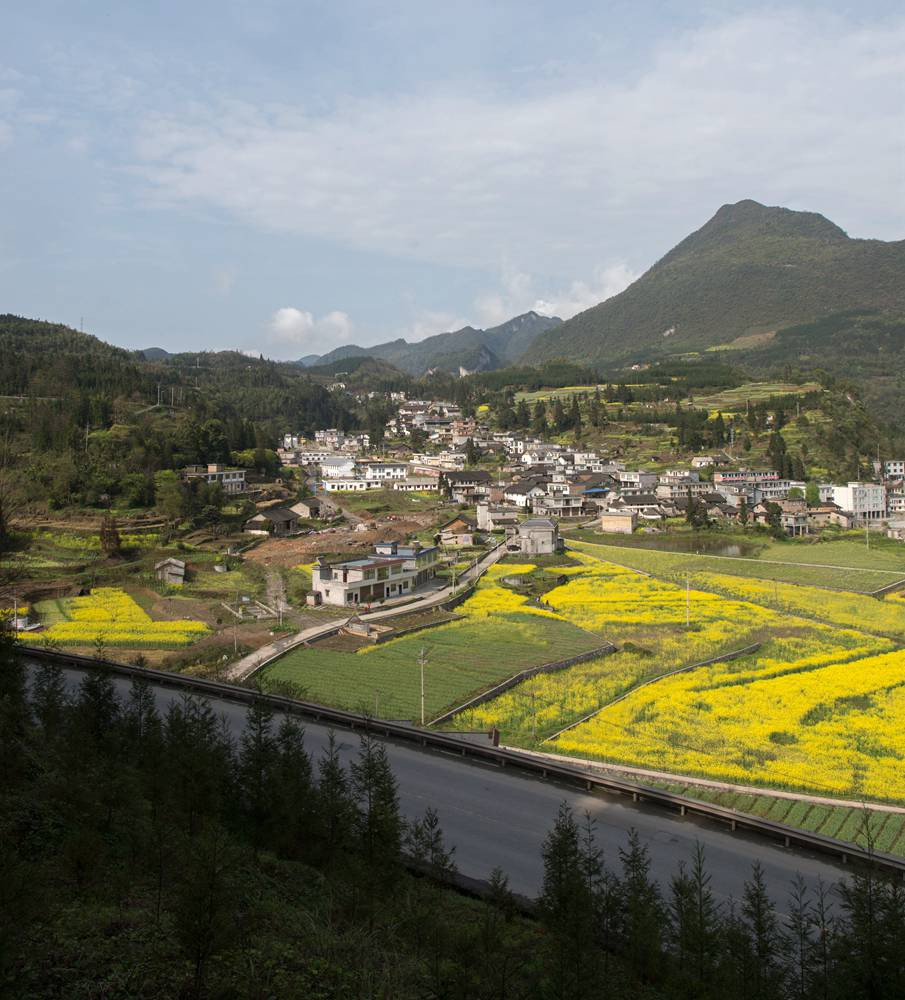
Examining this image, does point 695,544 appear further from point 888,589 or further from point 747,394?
point 747,394

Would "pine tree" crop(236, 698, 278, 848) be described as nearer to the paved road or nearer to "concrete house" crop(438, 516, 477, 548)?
the paved road

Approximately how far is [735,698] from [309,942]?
608 inches

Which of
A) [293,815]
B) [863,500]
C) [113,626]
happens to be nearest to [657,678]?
[293,815]

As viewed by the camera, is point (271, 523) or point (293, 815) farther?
point (271, 523)

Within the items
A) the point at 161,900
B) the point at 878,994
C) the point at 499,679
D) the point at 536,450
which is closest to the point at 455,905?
the point at 161,900

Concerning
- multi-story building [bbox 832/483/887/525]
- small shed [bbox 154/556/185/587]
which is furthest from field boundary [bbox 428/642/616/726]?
multi-story building [bbox 832/483/887/525]

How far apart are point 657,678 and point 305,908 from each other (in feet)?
48.9

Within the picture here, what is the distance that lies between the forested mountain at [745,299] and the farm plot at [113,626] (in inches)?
4953

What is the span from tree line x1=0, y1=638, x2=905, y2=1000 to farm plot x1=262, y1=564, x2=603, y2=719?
757 cm

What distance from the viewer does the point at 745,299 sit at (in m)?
169

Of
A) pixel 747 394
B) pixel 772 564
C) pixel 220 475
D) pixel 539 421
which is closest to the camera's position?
pixel 772 564

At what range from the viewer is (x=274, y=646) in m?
24.5

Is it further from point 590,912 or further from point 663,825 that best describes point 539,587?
point 590,912

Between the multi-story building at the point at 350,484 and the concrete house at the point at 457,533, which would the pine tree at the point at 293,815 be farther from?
the multi-story building at the point at 350,484
